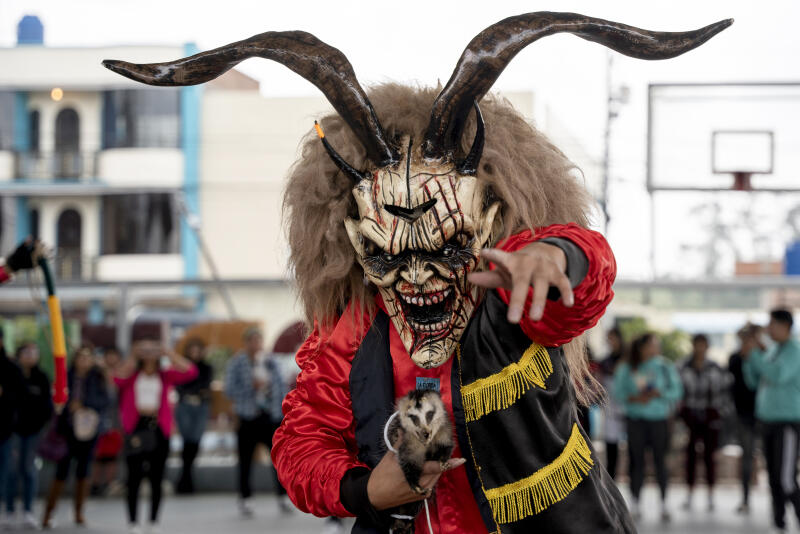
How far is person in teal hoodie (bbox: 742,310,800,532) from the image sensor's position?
655cm

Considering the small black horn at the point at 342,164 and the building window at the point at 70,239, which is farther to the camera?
the building window at the point at 70,239

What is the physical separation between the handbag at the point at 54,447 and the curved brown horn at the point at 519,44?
639 cm

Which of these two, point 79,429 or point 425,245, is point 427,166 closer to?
point 425,245

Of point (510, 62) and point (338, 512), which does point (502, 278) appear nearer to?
point (510, 62)

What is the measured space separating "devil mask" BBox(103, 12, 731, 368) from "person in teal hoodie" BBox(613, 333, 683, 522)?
18.3 ft

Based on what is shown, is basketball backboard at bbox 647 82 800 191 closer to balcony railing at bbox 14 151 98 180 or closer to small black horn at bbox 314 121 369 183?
small black horn at bbox 314 121 369 183

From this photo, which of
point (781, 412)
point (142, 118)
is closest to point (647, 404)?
point (781, 412)

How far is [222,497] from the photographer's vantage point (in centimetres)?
928

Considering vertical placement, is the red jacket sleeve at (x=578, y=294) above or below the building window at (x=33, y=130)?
below

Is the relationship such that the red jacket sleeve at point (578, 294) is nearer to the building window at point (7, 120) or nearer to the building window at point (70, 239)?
the building window at point (70, 239)

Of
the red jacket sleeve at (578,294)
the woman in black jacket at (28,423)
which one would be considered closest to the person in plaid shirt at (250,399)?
the woman in black jacket at (28,423)

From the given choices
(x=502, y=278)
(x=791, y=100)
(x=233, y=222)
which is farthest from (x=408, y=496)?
(x=233, y=222)

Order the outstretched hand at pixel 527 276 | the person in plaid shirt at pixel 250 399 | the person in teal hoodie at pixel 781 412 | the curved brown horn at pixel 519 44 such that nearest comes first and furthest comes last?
the outstretched hand at pixel 527 276
the curved brown horn at pixel 519 44
the person in teal hoodie at pixel 781 412
the person in plaid shirt at pixel 250 399

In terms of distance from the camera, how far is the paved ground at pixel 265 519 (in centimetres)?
723
